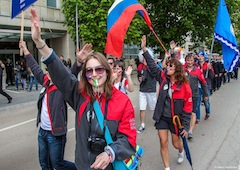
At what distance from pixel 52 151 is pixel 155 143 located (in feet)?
9.11

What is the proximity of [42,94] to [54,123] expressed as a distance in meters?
0.46

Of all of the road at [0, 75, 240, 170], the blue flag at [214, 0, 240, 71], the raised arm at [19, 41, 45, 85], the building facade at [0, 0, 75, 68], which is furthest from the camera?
the building facade at [0, 0, 75, 68]

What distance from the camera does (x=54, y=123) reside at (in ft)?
10.5

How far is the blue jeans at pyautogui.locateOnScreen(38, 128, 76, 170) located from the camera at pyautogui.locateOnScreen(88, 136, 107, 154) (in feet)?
4.33

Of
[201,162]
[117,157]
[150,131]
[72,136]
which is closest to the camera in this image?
[117,157]

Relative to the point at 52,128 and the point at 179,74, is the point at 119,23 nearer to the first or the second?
the point at 179,74

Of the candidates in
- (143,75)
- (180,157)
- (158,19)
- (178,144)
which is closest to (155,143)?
(180,157)

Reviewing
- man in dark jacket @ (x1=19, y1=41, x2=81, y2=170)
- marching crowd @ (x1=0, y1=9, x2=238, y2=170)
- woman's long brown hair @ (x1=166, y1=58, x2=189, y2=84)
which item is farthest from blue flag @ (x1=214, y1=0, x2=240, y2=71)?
man in dark jacket @ (x1=19, y1=41, x2=81, y2=170)

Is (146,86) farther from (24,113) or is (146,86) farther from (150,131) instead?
(24,113)

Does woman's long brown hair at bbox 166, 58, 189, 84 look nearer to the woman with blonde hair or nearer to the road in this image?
the road

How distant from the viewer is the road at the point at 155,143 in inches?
174

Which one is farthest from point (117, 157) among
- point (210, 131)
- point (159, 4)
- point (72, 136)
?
point (159, 4)

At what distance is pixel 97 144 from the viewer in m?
2.02

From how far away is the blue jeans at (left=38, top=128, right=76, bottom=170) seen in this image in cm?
320
